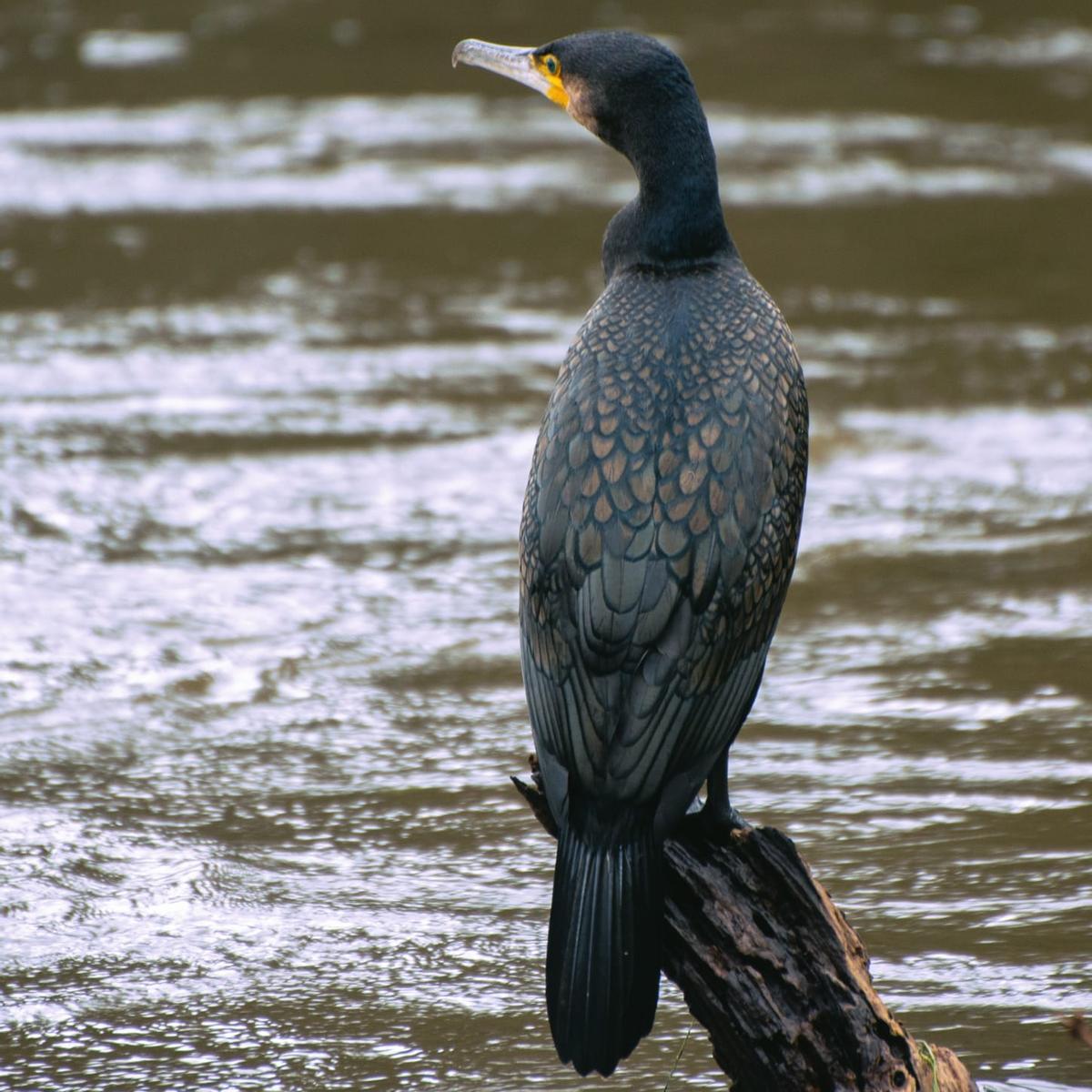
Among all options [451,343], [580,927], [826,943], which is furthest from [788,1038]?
[451,343]

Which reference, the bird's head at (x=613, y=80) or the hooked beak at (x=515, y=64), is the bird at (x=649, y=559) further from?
the hooked beak at (x=515, y=64)

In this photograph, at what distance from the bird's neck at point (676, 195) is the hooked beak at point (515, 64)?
229 millimetres

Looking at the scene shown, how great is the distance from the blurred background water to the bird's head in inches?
61.2

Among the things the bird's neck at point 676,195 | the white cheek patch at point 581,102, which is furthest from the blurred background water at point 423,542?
the white cheek patch at point 581,102

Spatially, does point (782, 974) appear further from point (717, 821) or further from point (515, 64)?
point (515, 64)

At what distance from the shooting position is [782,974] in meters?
2.87

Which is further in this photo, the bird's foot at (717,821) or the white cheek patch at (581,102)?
the white cheek patch at (581,102)

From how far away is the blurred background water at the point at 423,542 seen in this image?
3.63m

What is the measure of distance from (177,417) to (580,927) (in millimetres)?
4237

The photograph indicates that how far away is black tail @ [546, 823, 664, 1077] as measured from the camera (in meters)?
2.70

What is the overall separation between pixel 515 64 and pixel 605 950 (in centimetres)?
177

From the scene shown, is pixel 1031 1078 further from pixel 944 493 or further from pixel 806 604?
pixel 944 493

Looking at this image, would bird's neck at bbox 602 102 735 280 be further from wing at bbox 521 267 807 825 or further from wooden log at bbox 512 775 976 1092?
wooden log at bbox 512 775 976 1092

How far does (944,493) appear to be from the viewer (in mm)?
6148
